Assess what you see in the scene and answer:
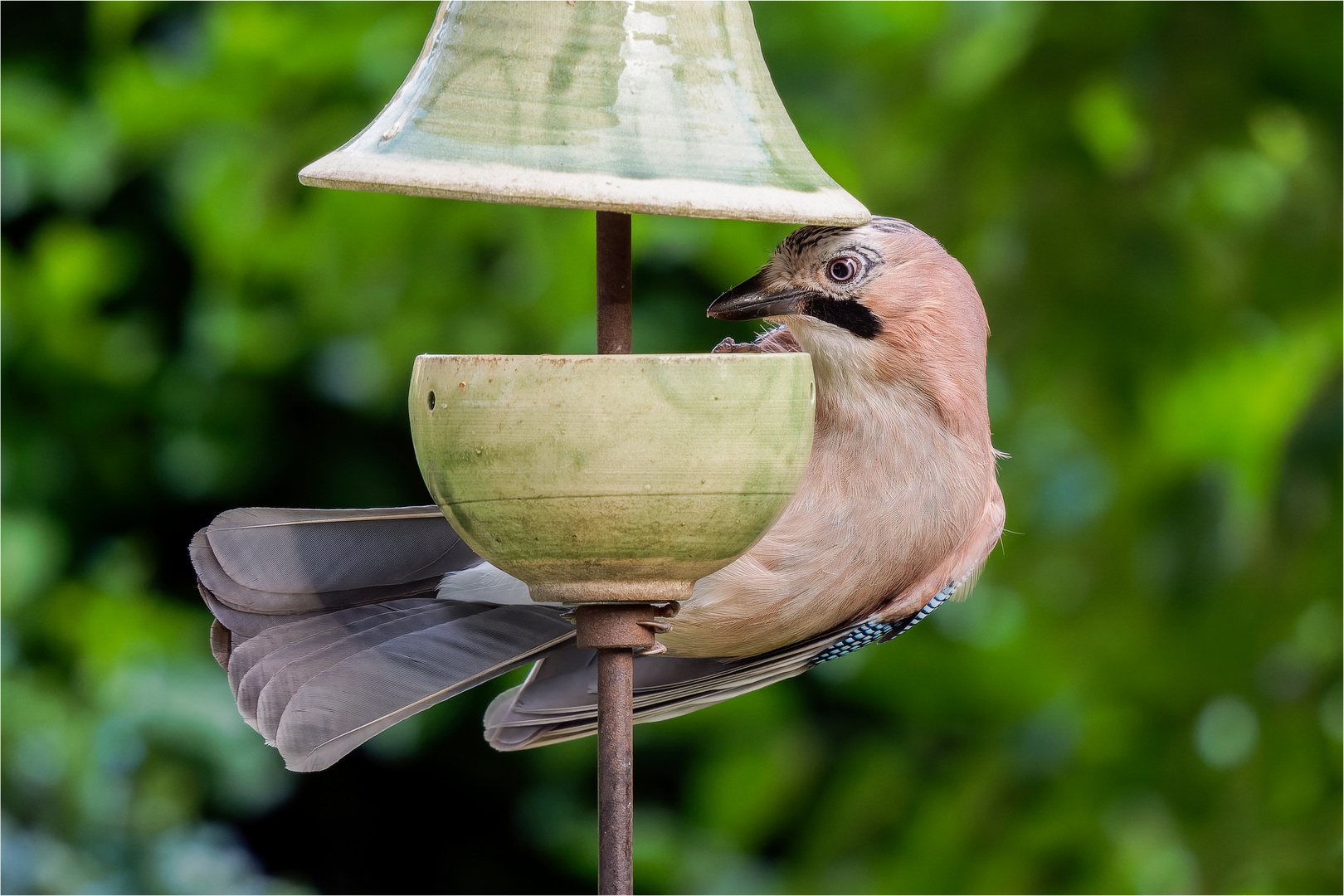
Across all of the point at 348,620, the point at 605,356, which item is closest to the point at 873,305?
the point at 605,356

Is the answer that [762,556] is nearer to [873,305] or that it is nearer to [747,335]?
[873,305]

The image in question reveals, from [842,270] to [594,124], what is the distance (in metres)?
0.61

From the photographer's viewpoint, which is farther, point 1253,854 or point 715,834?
point 715,834

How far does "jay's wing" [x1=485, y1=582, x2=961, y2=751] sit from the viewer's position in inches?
75.7

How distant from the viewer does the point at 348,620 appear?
65.5 inches

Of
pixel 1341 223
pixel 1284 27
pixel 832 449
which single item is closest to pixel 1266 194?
pixel 1341 223


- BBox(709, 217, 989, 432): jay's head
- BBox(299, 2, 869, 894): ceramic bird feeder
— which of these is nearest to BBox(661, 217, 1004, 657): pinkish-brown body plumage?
BBox(709, 217, 989, 432): jay's head

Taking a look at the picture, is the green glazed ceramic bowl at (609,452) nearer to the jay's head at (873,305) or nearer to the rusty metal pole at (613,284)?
the rusty metal pole at (613,284)

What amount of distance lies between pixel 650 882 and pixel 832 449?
2532 millimetres

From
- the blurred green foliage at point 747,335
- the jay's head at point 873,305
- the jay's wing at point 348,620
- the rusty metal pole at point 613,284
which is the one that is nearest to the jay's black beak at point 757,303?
the jay's head at point 873,305

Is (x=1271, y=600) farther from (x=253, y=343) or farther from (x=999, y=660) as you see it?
(x=253, y=343)

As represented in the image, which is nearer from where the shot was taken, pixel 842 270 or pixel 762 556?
pixel 842 270

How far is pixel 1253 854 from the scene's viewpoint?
3.29 meters

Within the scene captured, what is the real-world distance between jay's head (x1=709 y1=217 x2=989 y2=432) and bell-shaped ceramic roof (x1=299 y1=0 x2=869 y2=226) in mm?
421
